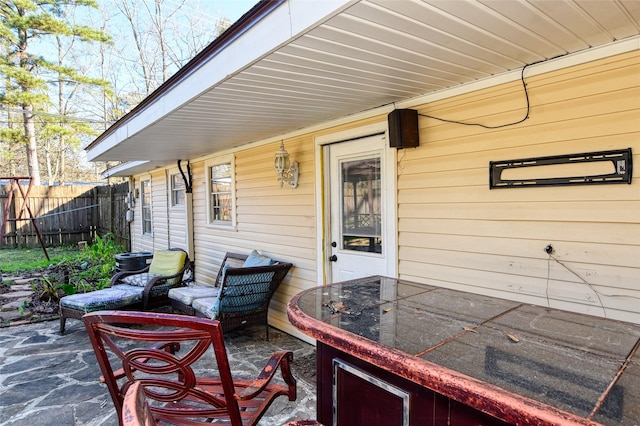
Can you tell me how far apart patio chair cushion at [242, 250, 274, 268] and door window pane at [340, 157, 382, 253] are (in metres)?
1.11

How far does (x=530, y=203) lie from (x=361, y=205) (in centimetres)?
152

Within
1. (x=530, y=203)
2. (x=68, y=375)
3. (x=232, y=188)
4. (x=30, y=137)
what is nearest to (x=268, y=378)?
(x=530, y=203)

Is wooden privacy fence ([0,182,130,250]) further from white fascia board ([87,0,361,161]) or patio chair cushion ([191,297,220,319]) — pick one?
white fascia board ([87,0,361,161])

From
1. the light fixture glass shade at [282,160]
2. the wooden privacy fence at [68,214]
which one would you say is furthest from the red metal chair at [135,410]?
the wooden privacy fence at [68,214]

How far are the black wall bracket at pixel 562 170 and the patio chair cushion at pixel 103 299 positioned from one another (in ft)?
14.3

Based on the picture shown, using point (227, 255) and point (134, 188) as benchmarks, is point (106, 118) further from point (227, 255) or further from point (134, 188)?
point (227, 255)

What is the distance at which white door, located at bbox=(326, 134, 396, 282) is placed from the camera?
3.13 meters

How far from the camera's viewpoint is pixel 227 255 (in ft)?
16.9

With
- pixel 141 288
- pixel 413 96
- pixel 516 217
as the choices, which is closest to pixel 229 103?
pixel 413 96

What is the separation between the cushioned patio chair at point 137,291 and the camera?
427 cm

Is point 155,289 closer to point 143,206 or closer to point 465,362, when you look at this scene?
point 465,362

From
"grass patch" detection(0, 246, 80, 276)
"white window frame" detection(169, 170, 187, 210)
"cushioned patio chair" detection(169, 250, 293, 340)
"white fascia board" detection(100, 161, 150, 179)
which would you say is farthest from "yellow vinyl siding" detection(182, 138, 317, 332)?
"grass patch" detection(0, 246, 80, 276)

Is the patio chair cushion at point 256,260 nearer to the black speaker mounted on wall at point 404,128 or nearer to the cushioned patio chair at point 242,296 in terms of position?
the cushioned patio chair at point 242,296

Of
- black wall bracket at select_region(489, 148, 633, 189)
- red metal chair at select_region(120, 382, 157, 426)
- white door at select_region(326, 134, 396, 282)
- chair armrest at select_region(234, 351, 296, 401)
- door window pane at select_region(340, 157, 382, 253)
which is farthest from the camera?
door window pane at select_region(340, 157, 382, 253)
